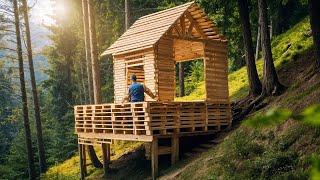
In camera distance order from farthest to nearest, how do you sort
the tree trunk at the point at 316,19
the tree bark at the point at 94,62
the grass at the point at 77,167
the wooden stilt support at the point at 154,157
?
1. the grass at the point at 77,167
2. the tree bark at the point at 94,62
3. the tree trunk at the point at 316,19
4. the wooden stilt support at the point at 154,157

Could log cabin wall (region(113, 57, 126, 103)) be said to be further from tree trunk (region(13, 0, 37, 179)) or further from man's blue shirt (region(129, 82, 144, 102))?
tree trunk (region(13, 0, 37, 179))

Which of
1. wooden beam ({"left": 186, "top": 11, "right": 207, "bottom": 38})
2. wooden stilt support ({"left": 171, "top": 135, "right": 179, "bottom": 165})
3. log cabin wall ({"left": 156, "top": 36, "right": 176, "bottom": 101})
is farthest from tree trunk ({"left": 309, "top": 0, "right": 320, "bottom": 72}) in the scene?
wooden stilt support ({"left": 171, "top": 135, "right": 179, "bottom": 165})

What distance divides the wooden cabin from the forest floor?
1.13 m

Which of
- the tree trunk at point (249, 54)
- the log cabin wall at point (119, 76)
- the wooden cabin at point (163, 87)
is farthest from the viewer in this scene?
the log cabin wall at point (119, 76)

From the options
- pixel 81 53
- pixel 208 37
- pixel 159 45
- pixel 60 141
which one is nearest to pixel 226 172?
pixel 159 45

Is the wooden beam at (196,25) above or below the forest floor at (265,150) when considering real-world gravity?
above

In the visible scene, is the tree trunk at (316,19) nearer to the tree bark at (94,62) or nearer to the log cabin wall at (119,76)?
the log cabin wall at (119,76)

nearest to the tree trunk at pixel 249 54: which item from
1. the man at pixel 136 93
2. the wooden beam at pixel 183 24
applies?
the wooden beam at pixel 183 24

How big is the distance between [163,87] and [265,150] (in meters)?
6.59

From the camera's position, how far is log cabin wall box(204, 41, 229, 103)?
19500 mm

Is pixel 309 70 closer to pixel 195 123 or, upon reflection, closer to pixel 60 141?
pixel 195 123

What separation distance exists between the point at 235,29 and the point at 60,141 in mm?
17931

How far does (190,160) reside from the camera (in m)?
16.8

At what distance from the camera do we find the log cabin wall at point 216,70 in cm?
1950
